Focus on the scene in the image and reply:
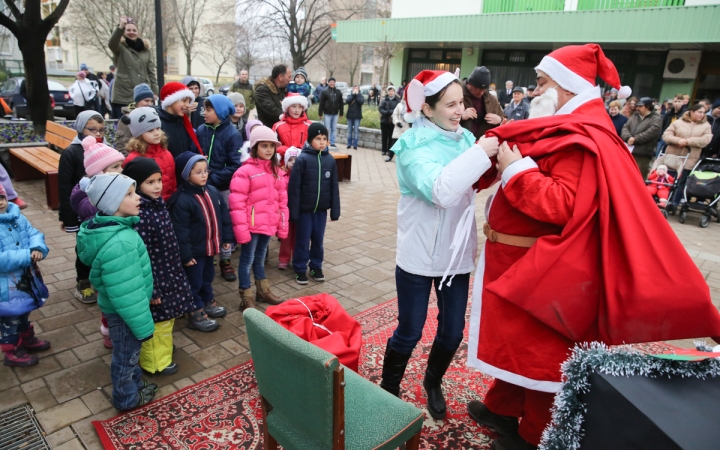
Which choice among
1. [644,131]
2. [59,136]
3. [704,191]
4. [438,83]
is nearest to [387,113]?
[644,131]

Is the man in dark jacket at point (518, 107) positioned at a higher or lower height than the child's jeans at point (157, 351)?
higher

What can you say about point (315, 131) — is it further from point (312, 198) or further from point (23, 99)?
point (23, 99)

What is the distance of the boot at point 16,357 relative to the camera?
10.3 feet

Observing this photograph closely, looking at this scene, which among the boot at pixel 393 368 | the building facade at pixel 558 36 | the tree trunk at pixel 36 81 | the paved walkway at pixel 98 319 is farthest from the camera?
the building facade at pixel 558 36

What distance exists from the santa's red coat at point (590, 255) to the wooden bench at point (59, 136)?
7.97 metres

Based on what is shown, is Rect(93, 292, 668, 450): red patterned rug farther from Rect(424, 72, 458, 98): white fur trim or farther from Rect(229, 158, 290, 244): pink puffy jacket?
Rect(424, 72, 458, 98): white fur trim

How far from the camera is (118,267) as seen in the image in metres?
2.62

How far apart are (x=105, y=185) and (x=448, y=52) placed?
840 inches

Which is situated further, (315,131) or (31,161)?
(31,161)

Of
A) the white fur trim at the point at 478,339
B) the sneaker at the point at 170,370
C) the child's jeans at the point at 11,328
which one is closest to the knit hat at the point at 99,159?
the child's jeans at the point at 11,328

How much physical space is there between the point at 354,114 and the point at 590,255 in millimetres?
12078

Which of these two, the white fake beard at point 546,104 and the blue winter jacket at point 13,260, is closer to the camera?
the white fake beard at point 546,104

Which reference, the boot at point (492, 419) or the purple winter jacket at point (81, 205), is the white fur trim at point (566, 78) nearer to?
the boot at point (492, 419)

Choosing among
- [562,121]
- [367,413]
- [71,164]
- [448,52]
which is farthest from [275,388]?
[448,52]
